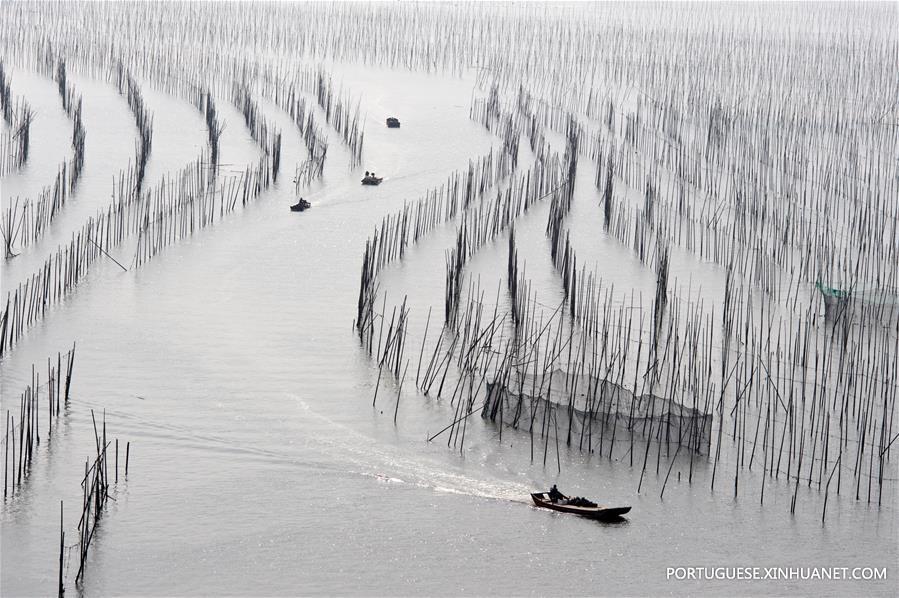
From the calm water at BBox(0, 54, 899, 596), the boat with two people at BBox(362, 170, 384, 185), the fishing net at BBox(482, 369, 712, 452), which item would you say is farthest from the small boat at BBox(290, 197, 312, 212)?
the fishing net at BBox(482, 369, 712, 452)

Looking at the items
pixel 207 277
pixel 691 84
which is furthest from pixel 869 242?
pixel 691 84

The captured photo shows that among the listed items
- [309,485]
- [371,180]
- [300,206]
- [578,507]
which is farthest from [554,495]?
[371,180]

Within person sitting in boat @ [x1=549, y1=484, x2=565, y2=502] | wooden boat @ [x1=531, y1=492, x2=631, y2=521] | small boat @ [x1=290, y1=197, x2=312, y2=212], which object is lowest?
wooden boat @ [x1=531, y1=492, x2=631, y2=521]

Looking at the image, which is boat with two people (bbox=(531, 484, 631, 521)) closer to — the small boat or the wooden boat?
the wooden boat

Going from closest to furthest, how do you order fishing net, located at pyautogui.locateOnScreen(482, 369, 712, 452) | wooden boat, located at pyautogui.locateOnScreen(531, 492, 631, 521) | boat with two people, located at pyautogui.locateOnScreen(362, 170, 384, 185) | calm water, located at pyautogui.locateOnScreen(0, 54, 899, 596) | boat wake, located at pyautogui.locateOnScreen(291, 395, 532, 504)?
calm water, located at pyautogui.locateOnScreen(0, 54, 899, 596) < wooden boat, located at pyautogui.locateOnScreen(531, 492, 631, 521) < boat wake, located at pyautogui.locateOnScreen(291, 395, 532, 504) < fishing net, located at pyautogui.locateOnScreen(482, 369, 712, 452) < boat with two people, located at pyautogui.locateOnScreen(362, 170, 384, 185)

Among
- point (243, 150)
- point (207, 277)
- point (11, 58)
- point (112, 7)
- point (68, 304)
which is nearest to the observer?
point (68, 304)

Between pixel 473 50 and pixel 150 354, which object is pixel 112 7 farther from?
pixel 150 354
